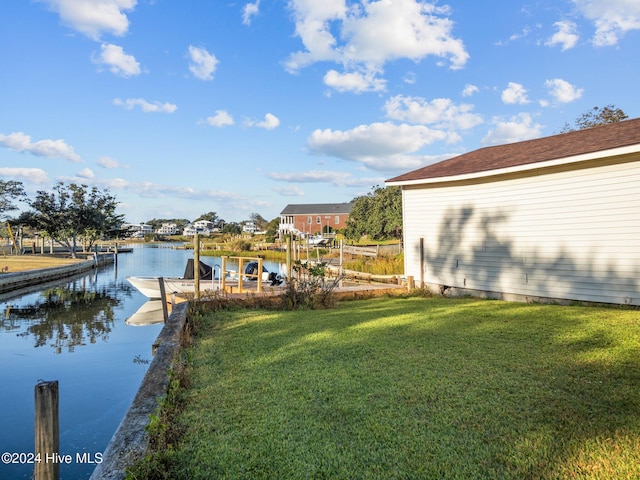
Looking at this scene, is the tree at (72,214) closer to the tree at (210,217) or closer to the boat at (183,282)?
the boat at (183,282)

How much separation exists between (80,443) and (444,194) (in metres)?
9.99

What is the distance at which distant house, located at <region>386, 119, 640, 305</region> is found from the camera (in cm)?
823

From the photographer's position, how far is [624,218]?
321 inches

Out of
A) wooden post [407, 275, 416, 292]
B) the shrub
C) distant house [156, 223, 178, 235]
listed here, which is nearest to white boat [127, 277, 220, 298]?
the shrub

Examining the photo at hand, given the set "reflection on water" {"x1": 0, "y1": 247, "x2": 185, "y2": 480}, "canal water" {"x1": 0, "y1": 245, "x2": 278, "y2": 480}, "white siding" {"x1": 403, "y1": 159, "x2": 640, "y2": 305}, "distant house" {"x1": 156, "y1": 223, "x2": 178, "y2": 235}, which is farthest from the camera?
"distant house" {"x1": 156, "y1": 223, "x2": 178, "y2": 235}

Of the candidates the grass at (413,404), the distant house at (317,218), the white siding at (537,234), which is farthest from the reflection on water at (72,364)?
the distant house at (317,218)

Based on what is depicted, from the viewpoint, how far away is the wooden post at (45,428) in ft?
8.05

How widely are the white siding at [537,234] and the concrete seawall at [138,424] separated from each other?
805 cm

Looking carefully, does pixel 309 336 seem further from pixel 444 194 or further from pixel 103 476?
pixel 444 194

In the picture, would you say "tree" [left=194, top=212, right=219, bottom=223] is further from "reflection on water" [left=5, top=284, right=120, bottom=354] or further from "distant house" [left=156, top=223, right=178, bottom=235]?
"reflection on water" [left=5, top=284, right=120, bottom=354]

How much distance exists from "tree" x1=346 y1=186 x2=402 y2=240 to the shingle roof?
1481 centimetres

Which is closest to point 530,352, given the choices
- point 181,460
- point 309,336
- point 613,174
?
point 309,336

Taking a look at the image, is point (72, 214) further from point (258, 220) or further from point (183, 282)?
point (258, 220)

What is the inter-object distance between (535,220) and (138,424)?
932 cm
